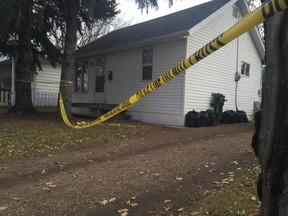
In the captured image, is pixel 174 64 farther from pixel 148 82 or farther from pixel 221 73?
pixel 221 73

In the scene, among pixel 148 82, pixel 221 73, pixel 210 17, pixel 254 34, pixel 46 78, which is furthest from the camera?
pixel 46 78

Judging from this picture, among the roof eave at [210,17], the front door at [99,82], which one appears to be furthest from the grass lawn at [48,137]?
Result: the front door at [99,82]

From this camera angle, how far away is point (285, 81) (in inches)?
76.6

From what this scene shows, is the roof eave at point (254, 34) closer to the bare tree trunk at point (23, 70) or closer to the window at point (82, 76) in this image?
the window at point (82, 76)

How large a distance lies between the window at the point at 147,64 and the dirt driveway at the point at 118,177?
563 cm

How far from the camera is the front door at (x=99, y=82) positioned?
16016 mm

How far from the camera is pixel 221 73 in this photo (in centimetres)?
1398

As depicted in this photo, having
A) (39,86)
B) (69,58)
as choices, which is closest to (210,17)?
(69,58)

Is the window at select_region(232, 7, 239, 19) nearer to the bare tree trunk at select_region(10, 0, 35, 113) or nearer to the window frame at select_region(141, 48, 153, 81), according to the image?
the window frame at select_region(141, 48, 153, 81)

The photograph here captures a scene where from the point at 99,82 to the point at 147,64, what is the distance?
12.9 ft

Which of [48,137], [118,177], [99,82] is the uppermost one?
[99,82]

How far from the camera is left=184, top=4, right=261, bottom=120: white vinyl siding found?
1230 cm

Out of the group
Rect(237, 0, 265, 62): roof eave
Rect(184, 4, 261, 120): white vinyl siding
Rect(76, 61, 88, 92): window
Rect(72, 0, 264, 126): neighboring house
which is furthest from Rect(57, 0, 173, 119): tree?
Rect(76, 61, 88, 92): window

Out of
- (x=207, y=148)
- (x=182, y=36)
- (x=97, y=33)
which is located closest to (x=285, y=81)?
(x=207, y=148)
